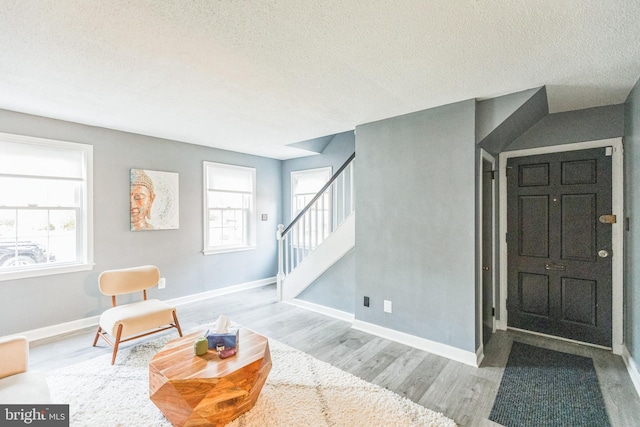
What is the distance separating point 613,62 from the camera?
2096 mm

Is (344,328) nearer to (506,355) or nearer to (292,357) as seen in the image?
(292,357)

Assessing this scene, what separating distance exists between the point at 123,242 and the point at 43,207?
90 centimetres

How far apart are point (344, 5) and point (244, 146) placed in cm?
361

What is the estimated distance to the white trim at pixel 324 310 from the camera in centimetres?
387

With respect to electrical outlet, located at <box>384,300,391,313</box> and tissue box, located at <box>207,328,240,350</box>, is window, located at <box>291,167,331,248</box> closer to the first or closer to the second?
electrical outlet, located at <box>384,300,391,313</box>

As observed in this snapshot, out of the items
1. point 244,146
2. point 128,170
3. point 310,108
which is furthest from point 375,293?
point 128,170

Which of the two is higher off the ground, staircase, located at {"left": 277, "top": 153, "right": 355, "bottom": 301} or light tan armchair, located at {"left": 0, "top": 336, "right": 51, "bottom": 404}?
staircase, located at {"left": 277, "top": 153, "right": 355, "bottom": 301}

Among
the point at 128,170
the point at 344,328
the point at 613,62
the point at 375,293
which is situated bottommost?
the point at 344,328

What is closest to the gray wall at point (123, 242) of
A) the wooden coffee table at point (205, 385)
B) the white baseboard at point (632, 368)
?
the wooden coffee table at point (205, 385)

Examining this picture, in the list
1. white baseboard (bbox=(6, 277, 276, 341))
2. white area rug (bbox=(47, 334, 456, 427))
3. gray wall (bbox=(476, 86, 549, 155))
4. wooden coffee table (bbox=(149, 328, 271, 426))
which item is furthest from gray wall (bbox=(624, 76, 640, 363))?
white baseboard (bbox=(6, 277, 276, 341))

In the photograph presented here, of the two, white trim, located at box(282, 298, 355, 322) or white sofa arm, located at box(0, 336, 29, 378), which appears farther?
white trim, located at box(282, 298, 355, 322)

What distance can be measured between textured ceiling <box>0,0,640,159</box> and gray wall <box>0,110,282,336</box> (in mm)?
607

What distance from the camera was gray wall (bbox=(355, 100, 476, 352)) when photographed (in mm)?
2785

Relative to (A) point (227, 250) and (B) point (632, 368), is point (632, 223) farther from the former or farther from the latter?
(A) point (227, 250)
